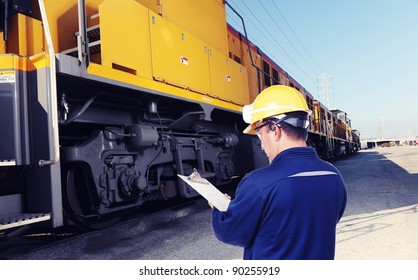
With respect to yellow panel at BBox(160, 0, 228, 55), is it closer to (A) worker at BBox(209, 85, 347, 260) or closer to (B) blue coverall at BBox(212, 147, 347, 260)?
(A) worker at BBox(209, 85, 347, 260)

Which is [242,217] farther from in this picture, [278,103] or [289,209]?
[278,103]

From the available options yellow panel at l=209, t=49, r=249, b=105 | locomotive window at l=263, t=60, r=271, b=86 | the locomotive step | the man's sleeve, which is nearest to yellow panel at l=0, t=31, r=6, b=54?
the locomotive step

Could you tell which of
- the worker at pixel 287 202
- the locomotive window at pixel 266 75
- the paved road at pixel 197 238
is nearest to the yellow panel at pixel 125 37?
the paved road at pixel 197 238

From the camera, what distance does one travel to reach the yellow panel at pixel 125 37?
3115 mm

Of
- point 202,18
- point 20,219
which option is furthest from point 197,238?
point 202,18

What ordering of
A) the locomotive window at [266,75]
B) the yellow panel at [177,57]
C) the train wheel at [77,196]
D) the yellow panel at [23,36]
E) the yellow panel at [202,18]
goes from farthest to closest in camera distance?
the locomotive window at [266,75], the yellow panel at [202,18], the yellow panel at [177,57], the train wheel at [77,196], the yellow panel at [23,36]

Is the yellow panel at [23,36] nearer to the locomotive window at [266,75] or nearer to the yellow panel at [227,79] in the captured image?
the yellow panel at [227,79]

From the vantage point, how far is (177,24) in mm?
4426

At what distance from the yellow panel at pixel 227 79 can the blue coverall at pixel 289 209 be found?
4.04 m

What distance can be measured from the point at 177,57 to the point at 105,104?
3.80ft
